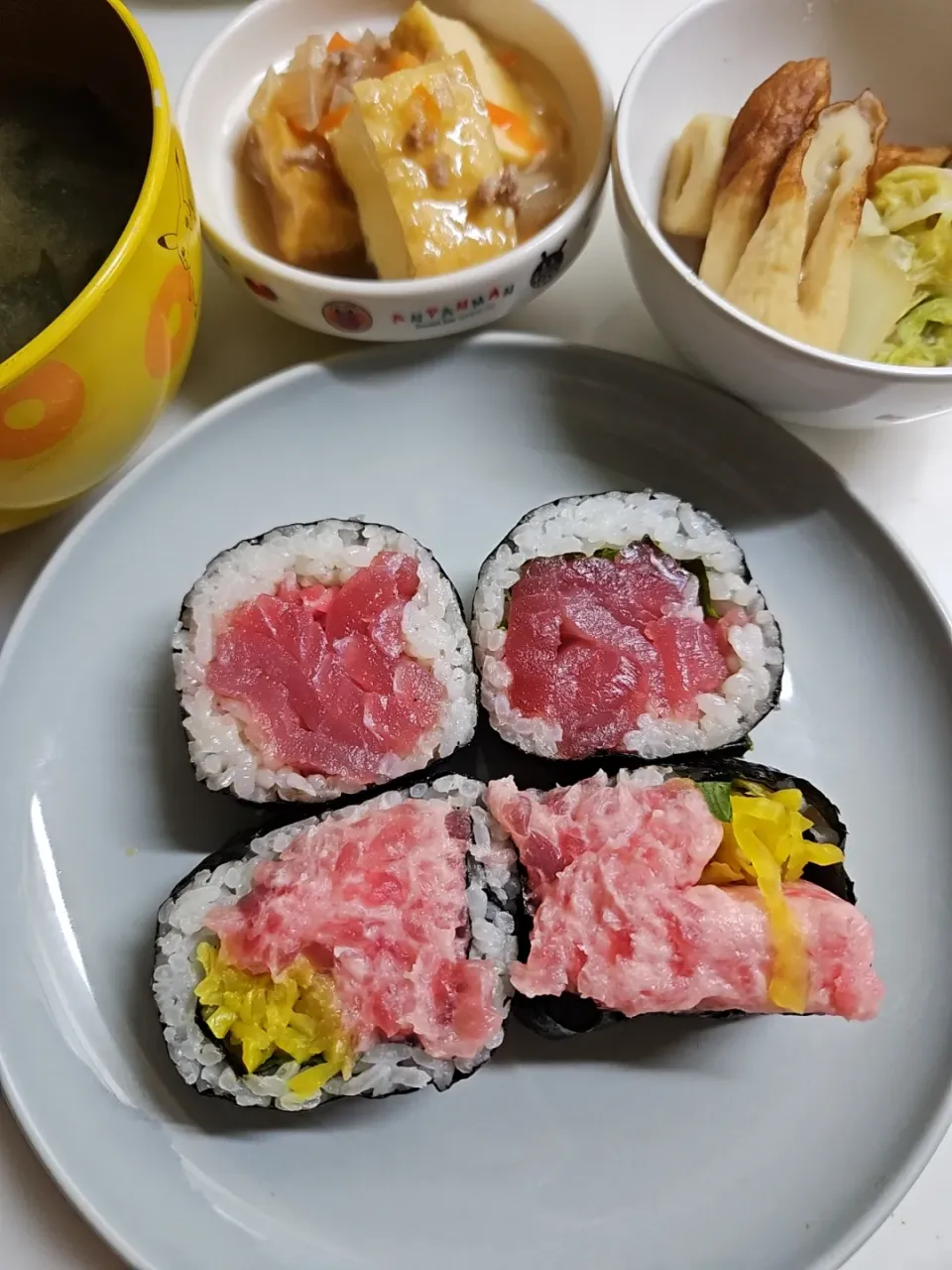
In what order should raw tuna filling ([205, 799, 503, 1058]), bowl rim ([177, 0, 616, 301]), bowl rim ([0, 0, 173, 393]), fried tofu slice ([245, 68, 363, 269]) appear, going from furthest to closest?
fried tofu slice ([245, 68, 363, 269]), bowl rim ([177, 0, 616, 301]), raw tuna filling ([205, 799, 503, 1058]), bowl rim ([0, 0, 173, 393])

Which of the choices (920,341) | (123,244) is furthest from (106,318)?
(920,341)

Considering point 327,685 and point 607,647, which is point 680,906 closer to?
point 607,647

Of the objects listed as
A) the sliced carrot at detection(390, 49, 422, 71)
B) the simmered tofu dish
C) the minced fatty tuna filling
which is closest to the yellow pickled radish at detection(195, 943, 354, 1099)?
the minced fatty tuna filling

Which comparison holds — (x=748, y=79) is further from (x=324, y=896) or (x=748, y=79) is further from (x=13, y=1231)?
(x=13, y=1231)

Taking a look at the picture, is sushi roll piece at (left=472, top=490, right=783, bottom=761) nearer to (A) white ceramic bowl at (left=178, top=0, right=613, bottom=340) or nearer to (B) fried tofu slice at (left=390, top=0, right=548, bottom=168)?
(A) white ceramic bowl at (left=178, top=0, right=613, bottom=340)

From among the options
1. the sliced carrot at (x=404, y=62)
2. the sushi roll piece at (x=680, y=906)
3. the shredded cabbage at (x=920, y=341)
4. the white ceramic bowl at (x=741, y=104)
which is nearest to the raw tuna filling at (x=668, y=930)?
the sushi roll piece at (x=680, y=906)

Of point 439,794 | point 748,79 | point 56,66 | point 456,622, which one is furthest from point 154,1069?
point 748,79

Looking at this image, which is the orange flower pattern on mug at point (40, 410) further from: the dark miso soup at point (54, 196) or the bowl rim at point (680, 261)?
the bowl rim at point (680, 261)
